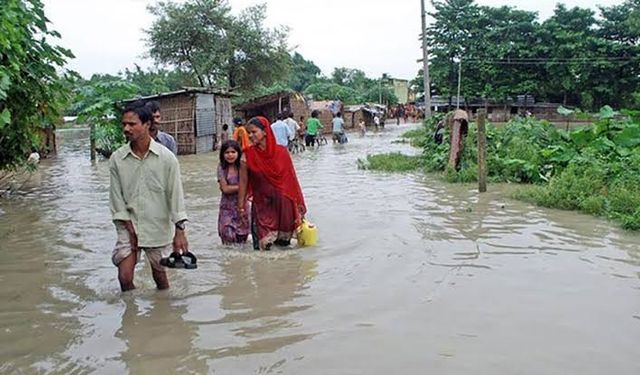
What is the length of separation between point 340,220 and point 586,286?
12.5ft

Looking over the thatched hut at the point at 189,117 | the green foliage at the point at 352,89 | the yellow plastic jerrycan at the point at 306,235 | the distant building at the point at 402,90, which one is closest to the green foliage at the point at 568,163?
the yellow plastic jerrycan at the point at 306,235

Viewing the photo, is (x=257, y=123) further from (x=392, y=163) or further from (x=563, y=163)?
(x=392, y=163)

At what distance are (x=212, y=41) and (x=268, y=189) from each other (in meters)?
30.1

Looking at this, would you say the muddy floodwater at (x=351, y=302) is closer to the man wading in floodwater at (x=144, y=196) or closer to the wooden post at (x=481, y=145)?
the man wading in floodwater at (x=144, y=196)

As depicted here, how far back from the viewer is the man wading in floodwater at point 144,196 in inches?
166

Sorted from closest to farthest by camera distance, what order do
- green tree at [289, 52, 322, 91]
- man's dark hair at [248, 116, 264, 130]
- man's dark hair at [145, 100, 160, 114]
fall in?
man's dark hair at [145, 100, 160, 114], man's dark hair at [248, 116, 264, 130], green tree at [289, 52, 322, 91]

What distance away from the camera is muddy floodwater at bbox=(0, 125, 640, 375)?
137 inches

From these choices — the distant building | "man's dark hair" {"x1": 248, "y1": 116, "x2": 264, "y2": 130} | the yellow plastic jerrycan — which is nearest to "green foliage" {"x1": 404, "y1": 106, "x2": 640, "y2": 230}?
the yellow plastic jerrycan

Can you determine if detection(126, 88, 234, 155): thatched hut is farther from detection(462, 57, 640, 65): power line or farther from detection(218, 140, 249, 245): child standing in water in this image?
detection(462, 57, 640, 65): power line

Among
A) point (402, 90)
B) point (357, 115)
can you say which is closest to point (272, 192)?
point (357, 115)

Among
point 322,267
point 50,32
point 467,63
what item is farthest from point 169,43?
point 322,267

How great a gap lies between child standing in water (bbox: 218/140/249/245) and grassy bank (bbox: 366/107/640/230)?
455 centimetres

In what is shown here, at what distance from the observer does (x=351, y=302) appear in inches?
179

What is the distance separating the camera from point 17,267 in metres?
5.84
